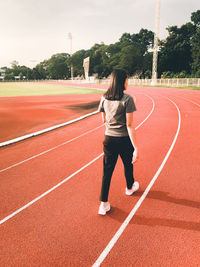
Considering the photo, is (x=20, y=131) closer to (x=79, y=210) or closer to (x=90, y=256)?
(x=79, y=210)

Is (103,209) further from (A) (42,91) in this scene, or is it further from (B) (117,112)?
(A) (42,91)

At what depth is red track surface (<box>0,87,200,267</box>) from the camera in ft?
8.79

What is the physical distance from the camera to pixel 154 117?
39.8ft

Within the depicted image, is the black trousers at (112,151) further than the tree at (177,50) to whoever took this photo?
No

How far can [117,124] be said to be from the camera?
3172mm

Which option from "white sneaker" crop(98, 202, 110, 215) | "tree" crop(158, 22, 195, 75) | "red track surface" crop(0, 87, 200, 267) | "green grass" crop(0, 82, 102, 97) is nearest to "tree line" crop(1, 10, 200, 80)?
"tree" crop(158, 22, 195, 75)

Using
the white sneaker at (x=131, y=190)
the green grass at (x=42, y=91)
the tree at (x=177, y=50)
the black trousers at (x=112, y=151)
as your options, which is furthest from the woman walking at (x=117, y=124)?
the tree at (x=177, y=50)

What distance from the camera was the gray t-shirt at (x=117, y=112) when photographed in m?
3.01

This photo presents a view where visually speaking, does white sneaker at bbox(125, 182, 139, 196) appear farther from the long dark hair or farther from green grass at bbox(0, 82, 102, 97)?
green grass at bbox(0, 82, 102, 97)

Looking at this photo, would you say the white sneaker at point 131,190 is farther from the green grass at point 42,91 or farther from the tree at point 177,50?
the tree at point 177,50

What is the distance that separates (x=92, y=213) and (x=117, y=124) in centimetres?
160

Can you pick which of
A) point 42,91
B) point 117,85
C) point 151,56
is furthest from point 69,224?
point 151,56

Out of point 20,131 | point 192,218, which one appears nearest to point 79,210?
point 192,218

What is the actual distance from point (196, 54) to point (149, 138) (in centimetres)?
4909
